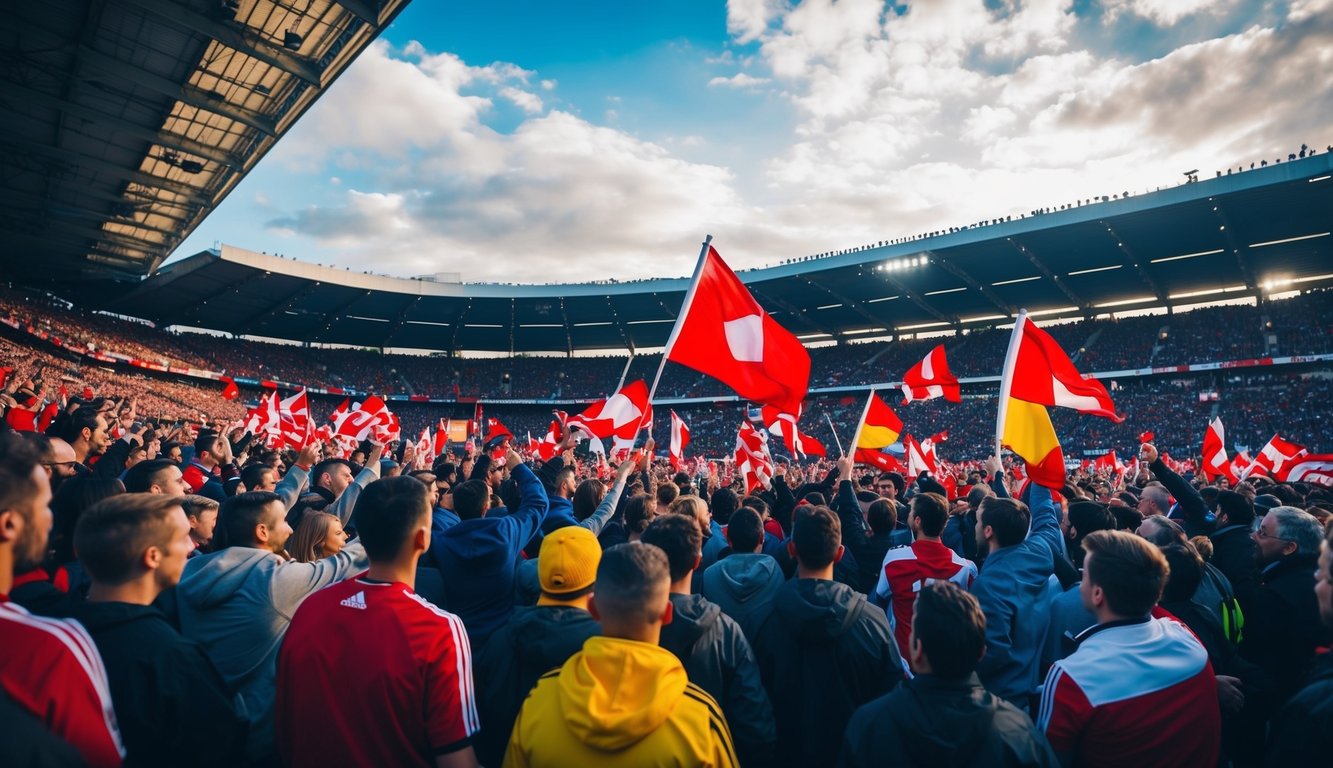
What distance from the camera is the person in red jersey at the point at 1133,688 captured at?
2391mm

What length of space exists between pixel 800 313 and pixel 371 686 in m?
39.7

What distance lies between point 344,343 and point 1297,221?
5145cm

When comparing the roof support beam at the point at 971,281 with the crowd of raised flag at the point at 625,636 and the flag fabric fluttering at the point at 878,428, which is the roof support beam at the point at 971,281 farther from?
the crowd of raised flag at the point at 625,636

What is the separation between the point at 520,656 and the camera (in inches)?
103

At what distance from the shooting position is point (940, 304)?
122ft

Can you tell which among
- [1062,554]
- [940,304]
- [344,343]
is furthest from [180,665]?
[344,343]

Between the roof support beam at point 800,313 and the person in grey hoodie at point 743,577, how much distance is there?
3092 centimetres

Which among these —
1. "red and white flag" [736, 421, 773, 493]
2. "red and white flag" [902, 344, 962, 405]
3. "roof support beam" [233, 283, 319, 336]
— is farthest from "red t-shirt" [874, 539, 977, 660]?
"roof support beam" [233, 283, 319, 336]

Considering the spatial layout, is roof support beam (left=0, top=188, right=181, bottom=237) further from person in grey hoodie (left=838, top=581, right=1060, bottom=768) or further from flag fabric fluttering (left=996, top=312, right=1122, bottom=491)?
person in grey hoodie (left=838, top=581, right=1060, bottom=768)

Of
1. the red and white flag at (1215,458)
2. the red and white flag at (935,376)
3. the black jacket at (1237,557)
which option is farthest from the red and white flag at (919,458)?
the black jacket at (1237,557)

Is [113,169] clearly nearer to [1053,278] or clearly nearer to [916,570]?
[916,570]

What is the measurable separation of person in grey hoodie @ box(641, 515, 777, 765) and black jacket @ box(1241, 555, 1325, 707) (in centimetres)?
285

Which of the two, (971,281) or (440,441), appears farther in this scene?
(971,281)

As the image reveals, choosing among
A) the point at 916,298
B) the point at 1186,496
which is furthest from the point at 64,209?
the point at 916,298
